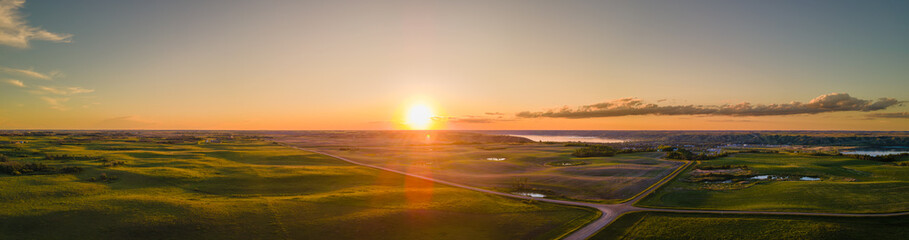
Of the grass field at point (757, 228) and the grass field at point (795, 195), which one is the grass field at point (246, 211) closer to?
the grass field at point (757, 228)

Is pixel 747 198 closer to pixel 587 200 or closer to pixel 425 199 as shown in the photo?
pixel 587 200

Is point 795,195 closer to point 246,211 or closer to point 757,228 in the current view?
point 757,228

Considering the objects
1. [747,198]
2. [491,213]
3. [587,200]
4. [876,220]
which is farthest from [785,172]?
[491,213]

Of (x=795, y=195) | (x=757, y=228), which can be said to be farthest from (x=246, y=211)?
(x=795, y=195)

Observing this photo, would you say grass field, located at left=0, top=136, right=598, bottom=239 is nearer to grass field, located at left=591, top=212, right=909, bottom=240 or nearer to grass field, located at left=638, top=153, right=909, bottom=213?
grass field, located at left=591, top=212, right=909, bottom=240

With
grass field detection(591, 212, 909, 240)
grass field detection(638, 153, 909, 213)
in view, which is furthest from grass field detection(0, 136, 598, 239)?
grass field detection(638, 153, 909, 213)

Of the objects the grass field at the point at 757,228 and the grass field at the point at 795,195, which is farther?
the grass field at the point at 795,195

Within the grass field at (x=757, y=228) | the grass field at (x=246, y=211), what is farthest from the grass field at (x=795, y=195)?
the grass field at (x=246, y=211)

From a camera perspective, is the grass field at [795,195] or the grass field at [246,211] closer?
the grass field at [246,211]
